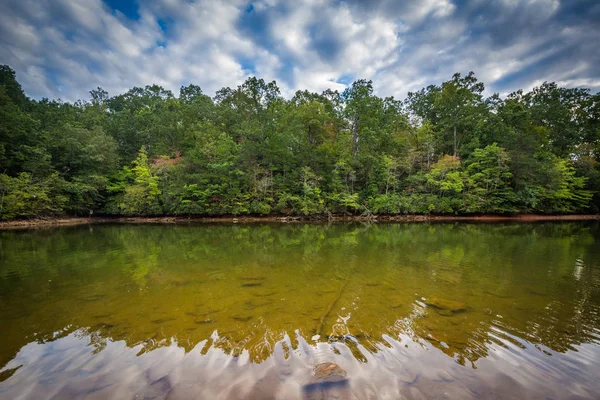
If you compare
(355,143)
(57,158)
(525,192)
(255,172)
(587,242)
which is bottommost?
(587,242)

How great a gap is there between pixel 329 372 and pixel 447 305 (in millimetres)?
3266

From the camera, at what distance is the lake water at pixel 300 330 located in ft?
9.18

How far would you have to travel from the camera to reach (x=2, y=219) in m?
20.7

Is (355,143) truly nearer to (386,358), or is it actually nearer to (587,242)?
(587,242)

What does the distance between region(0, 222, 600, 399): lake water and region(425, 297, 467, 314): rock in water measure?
5cm

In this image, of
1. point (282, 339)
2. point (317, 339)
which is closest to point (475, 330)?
point (317, 339)

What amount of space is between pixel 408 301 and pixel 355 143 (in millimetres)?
27647

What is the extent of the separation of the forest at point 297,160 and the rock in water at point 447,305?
21076 millimetres

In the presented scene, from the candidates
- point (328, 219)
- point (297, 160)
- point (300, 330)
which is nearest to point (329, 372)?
point (300, 330)

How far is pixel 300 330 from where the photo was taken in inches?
159

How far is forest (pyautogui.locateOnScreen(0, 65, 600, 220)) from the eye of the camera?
25.6m

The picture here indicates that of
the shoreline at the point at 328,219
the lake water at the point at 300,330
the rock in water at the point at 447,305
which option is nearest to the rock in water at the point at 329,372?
the lake water at the point at 300,330

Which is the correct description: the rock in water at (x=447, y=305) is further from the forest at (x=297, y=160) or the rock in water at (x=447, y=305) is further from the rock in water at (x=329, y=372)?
the forest at (x=297, y=160)

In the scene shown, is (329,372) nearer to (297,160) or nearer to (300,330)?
(300,330)
